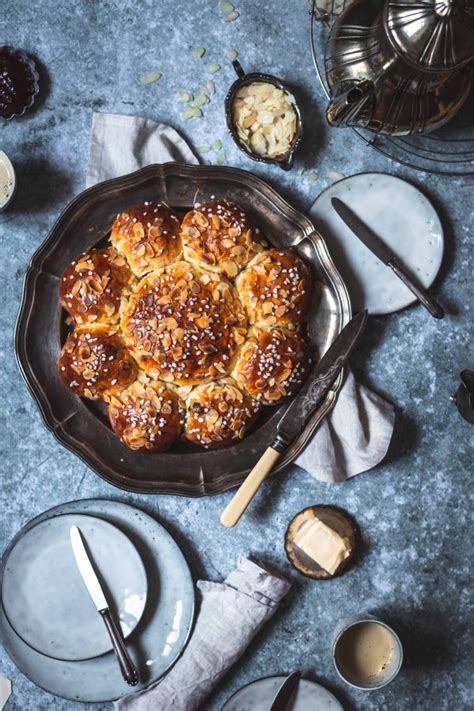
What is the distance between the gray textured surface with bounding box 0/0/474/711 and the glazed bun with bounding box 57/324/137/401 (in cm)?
32

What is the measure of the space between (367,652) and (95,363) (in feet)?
4.34

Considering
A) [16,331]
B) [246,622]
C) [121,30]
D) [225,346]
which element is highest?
[121,30]

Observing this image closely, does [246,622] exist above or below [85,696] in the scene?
above

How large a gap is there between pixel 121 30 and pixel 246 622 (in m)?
2.17

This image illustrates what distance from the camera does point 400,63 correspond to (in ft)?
7.07

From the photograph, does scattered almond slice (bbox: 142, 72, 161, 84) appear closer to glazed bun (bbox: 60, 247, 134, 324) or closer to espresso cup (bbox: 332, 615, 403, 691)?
glazed bun (bbox: 60, 247, 134, 324)

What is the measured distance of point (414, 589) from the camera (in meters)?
2.69

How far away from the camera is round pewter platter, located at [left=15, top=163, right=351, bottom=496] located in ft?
8.36

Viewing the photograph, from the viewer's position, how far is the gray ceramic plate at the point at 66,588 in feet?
8.48

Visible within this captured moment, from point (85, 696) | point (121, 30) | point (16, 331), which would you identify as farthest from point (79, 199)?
point (85, 696)

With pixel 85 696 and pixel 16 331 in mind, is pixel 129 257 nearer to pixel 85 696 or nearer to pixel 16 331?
pixel 16 331

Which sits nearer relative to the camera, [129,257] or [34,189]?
[129,257]

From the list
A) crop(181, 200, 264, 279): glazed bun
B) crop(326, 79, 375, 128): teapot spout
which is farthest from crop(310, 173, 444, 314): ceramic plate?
crop(326, 79, 375, 128): teapot spout

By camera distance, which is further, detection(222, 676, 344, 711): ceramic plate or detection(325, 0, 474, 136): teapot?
detection(222, 676, 344, 711): ceramic plate
